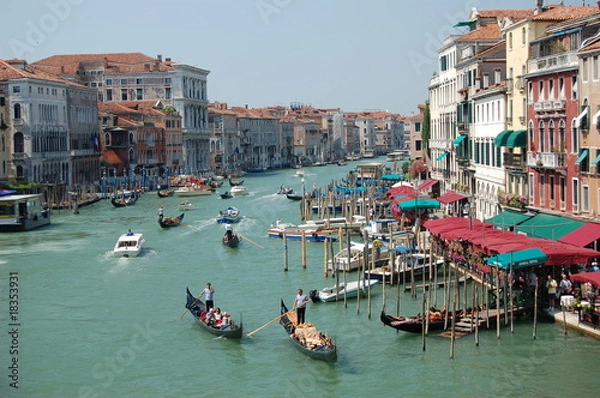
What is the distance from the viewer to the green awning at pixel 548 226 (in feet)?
47.9

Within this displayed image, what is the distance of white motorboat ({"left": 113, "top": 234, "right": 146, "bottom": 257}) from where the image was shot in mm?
20469

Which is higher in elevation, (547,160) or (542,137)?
(542,137)

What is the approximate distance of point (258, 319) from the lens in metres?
14.0

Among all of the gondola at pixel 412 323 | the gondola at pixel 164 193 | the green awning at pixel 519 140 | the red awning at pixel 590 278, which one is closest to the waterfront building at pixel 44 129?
the gondola at pixel 164 193

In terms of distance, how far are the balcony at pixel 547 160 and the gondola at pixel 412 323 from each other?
168 inches

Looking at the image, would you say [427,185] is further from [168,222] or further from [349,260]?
[349,260]

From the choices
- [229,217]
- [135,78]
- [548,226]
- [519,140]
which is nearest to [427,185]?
[229,217]

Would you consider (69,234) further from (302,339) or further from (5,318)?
(302,339)

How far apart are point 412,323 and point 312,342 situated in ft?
4.76

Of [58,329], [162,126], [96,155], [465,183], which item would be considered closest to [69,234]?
[465,183]

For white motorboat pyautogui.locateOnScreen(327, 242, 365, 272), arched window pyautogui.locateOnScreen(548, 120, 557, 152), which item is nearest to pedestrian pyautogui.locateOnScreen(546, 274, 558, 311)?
arched window pyautogui.locateOnScreen(548, 120, 557, 152)

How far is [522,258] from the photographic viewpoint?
12500 mm

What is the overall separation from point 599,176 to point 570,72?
1.86m

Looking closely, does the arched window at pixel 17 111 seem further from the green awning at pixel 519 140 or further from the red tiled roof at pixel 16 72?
the green awning at pixel 519 140
